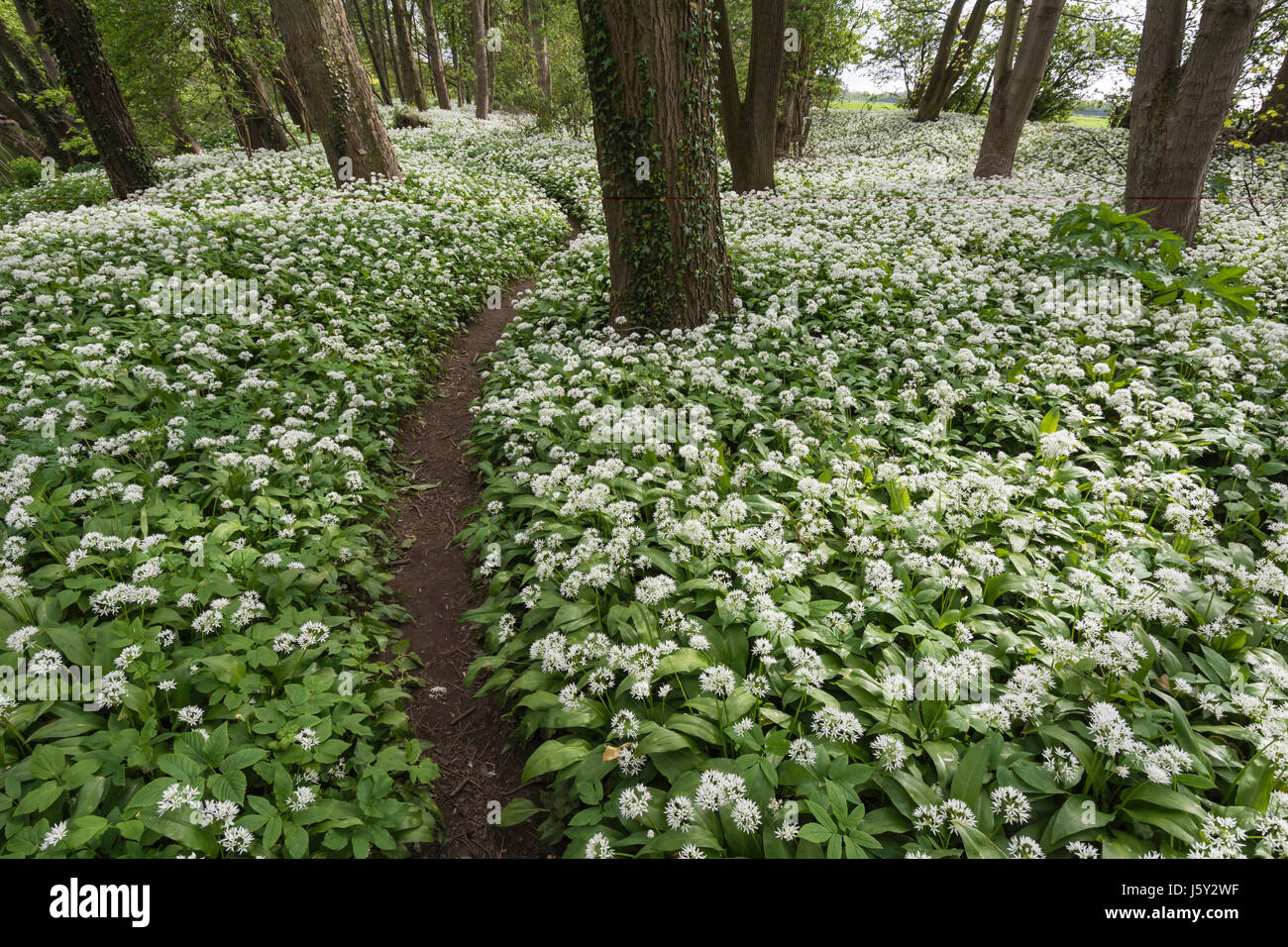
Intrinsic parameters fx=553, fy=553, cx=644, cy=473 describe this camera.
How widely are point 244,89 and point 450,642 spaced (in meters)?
20.1

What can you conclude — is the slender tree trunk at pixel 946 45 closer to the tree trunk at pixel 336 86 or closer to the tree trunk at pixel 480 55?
the tree trunk at pixel 480 55

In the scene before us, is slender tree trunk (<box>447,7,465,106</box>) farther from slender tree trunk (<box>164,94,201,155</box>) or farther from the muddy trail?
the muddy trail

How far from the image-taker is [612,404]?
5668 mm

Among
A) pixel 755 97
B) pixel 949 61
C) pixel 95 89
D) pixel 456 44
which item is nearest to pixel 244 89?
pixel 95 89

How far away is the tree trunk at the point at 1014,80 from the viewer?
1127 cm

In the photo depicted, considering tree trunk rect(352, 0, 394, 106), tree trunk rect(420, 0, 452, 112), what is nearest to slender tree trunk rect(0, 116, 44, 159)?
tree trunk rect(352, 0, 394, 106)

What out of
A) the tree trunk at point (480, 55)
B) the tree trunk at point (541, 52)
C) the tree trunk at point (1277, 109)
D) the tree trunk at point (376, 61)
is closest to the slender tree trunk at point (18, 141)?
the tree trunk at point (376, 61)

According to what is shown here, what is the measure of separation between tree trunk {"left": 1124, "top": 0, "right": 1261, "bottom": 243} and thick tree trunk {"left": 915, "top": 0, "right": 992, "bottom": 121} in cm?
1902

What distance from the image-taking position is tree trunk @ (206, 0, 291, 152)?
13945 mm

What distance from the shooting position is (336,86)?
1202 cm

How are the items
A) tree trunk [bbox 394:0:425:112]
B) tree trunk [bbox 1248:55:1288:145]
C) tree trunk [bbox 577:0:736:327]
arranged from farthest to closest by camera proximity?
tree trunk [bbox 394:0:425:112], tree trunk [bbox 1248:55:1288:145], tree trunk [bbox 577:0:736:327]
